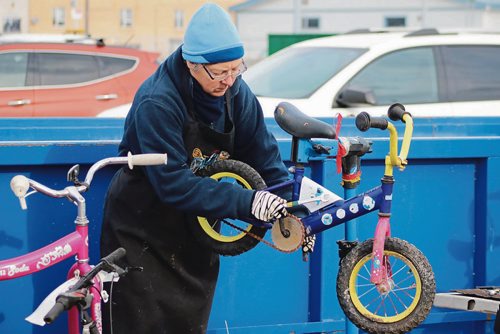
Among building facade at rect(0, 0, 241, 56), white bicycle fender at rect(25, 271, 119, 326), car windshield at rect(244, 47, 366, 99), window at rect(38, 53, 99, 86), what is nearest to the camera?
white bicycle fender at rect(25, 271, 119, 326)

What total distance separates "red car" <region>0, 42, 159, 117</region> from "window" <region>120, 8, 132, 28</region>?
173 feet

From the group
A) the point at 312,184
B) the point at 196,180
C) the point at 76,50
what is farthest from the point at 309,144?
the point at 76,50

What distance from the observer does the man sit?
3127 millimetres

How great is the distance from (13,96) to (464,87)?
5237 mm

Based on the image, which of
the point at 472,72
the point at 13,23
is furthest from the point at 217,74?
the point at 13,23

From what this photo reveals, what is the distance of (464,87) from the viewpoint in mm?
8055

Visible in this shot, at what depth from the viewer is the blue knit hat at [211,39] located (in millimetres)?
3117

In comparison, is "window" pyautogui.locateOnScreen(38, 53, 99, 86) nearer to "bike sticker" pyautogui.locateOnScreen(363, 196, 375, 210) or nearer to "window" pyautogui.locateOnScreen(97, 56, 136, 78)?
"window" pyautogui.locateOnScreen(97, 56, 136, 78)

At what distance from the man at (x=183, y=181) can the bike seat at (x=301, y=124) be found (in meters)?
0.17

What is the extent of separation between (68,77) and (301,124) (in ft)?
28.0

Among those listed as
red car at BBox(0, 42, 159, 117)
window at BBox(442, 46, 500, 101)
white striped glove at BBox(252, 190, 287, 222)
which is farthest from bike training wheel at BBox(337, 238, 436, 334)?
red car at BBox(0, 42, 159, 117)

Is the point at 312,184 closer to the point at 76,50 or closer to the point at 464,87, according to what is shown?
the point at 464,87

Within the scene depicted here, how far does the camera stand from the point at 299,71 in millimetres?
8031

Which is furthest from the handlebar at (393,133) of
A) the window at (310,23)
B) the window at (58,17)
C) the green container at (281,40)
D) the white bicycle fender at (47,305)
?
the window at (58,17)
